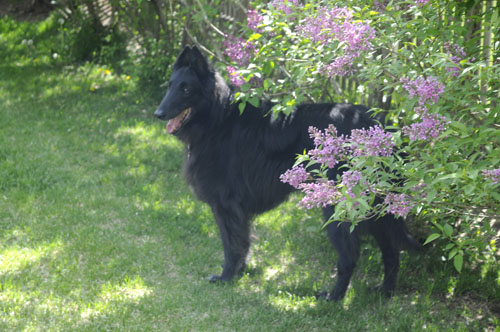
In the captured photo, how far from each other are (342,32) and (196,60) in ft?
5.25

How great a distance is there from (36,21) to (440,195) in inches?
349

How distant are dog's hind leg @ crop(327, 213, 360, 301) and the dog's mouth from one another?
53.8 inches

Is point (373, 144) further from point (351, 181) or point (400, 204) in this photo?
point (400, 204)

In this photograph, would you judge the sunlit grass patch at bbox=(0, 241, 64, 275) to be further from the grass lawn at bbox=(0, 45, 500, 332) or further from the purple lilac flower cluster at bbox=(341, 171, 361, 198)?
the purple lilac flower cluster at bbox=(341, 171, 361, 198)

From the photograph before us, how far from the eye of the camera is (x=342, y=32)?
2.79 m

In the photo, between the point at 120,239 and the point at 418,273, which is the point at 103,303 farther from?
the point at 418,273

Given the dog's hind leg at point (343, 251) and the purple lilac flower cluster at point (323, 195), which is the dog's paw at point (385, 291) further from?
the purple lilac flower cluster at point (323, 195)

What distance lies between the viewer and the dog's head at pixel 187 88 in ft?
13.5

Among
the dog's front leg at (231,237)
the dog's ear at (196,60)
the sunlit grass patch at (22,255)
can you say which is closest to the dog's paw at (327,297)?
the dog's front leg at (231,237)

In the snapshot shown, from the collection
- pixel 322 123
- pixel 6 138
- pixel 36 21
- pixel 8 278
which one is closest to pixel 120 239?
pixel 8 278

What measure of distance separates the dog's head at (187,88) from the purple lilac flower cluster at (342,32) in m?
1.18

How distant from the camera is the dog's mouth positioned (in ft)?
13.8

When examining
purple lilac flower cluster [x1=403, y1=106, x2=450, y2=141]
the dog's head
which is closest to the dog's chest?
the dog's head

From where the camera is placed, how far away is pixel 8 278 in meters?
4.00
